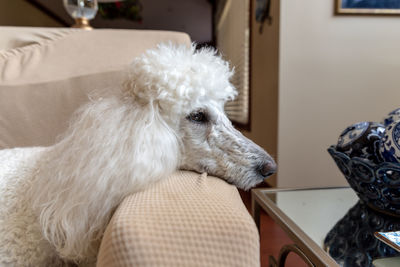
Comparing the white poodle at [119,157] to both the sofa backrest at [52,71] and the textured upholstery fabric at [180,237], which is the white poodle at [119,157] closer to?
the textured upholstery fabric at [180,237]

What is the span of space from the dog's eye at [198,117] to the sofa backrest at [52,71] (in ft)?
1.24

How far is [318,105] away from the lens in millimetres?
1543

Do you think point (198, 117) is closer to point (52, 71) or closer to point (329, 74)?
point (52, 71)

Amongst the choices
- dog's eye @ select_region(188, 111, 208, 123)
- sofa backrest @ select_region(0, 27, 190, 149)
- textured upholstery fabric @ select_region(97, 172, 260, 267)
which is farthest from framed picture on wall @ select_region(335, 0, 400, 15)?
textured upholstery fabric @ select_region(97, 172, 260, 267)

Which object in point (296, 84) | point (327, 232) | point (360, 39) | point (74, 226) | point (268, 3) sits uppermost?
point (268, 3)

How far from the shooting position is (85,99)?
899mm

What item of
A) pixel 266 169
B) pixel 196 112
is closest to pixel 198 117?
pixel 196 112

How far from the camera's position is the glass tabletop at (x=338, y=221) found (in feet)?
1.85

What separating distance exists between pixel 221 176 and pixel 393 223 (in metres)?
0.44

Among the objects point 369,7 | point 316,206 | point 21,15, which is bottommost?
point 316,206

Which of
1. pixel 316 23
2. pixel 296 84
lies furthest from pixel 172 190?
pixel 316 23

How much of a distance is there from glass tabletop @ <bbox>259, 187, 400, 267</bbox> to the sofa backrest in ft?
2.13

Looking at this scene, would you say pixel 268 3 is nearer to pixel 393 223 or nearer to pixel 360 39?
pixel 360 39

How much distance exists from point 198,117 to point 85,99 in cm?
51
